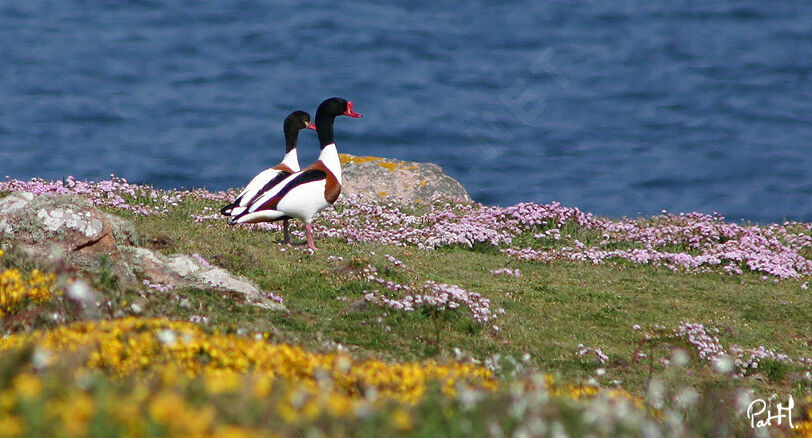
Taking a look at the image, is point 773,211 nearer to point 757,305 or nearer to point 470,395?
point 757,305

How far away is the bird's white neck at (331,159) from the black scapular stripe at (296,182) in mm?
364

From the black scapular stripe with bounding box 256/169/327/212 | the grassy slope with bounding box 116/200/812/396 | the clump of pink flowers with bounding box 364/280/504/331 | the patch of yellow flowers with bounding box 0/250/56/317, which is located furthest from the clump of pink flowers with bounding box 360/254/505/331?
the patch of yellow flowers with bounding box 0/250/56/317

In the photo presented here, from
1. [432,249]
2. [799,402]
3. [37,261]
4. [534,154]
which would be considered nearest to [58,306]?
[37,261]

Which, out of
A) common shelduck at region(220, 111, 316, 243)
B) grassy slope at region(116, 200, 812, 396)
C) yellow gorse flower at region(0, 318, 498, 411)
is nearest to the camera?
yellow gorse flower at region(0, 318, 498, 411)

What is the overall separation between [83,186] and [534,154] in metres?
43.1

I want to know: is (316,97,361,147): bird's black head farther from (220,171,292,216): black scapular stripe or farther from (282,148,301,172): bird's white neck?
(220,171,292,216): black scapular stripe

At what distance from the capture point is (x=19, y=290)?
11008mm

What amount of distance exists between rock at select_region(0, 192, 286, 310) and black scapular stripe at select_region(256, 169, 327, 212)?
292cm

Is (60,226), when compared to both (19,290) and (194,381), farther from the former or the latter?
(194,381)

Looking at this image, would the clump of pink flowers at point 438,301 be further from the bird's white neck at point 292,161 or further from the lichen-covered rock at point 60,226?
the bird's white neck at point 292,161

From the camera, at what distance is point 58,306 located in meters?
11.0

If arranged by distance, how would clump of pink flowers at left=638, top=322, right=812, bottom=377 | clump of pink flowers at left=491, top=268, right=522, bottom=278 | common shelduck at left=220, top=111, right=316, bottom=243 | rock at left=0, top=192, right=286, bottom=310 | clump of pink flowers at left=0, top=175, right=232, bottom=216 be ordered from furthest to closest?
1. clump of pink flowers at left=0, top=175, right=232, bottom=216
2. clump of pink flowers at left=491, top=268, right=522, bottom=278
3. common shelduck at left=220, top=111, right=316, bottom=243
4. clump of pink flowers at left=638, top=322, right=812, bottom=377
5. rock at left=0, top=192, right=286, bottom=310

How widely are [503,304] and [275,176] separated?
5895 millimetres
